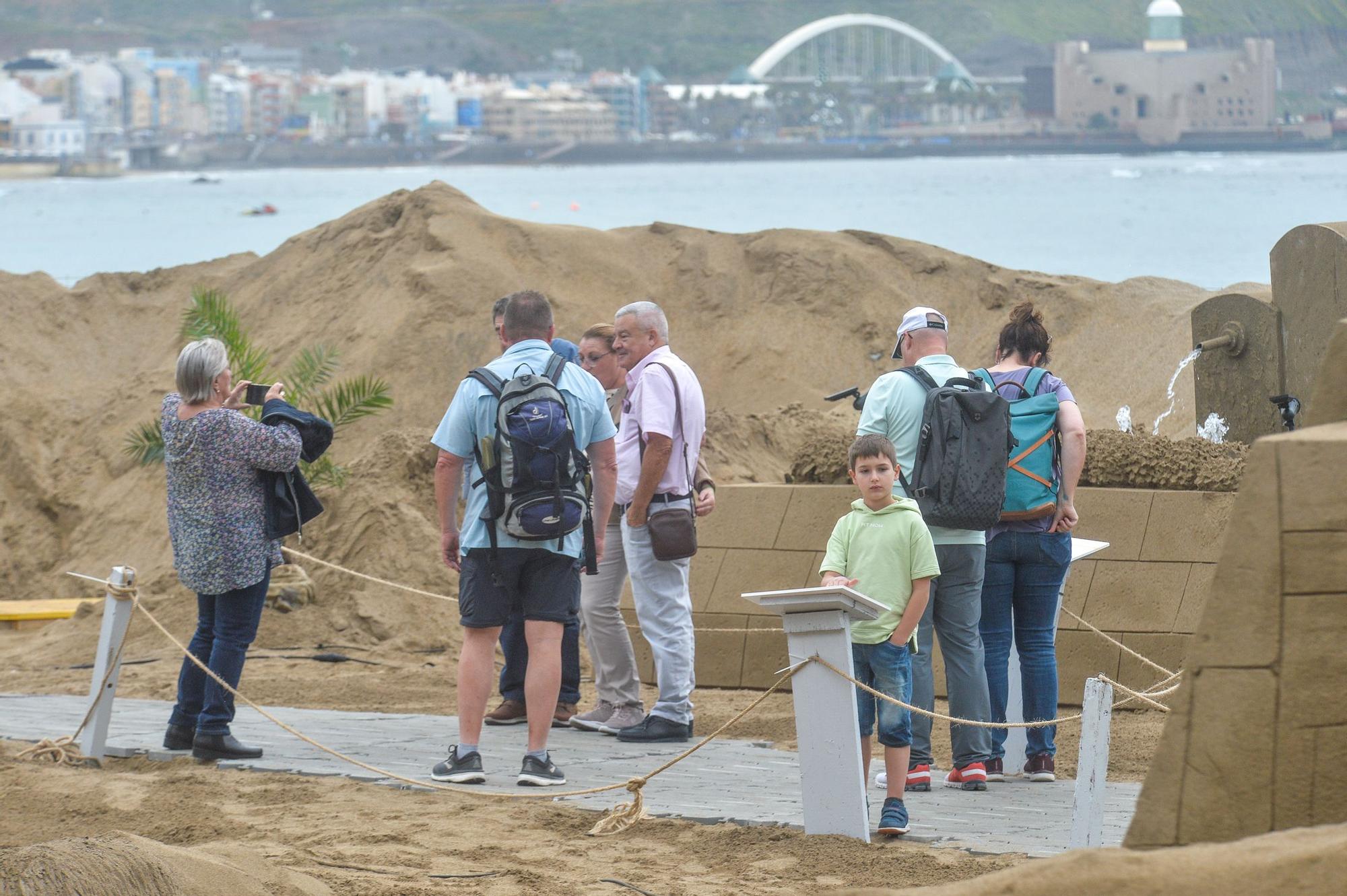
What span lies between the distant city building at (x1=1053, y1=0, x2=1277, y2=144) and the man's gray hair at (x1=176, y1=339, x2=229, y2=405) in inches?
4487

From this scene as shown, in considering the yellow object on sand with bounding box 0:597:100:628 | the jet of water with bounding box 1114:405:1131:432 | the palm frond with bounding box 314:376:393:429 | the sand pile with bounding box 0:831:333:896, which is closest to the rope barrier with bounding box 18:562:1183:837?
the sand pile with bounding box 0:831:333:896

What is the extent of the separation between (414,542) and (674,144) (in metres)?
126

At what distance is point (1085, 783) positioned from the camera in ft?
15.0

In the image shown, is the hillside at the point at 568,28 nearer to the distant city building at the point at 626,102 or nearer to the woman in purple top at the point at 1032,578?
the distant city building at the point at 626,102

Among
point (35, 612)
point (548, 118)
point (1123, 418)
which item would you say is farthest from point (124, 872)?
point (548, 118)

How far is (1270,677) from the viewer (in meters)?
3.34

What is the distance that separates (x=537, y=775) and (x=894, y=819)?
1.42m

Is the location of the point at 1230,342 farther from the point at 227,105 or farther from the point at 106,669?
the point at 227,105

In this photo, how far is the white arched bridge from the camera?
145 metres

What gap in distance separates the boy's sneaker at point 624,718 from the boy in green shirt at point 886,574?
1.92m

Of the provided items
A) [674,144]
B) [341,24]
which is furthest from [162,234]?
[341,24]

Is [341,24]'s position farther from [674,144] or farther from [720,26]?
[674,144]

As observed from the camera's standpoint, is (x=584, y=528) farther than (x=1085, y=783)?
Yes

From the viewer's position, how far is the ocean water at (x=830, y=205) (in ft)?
165
